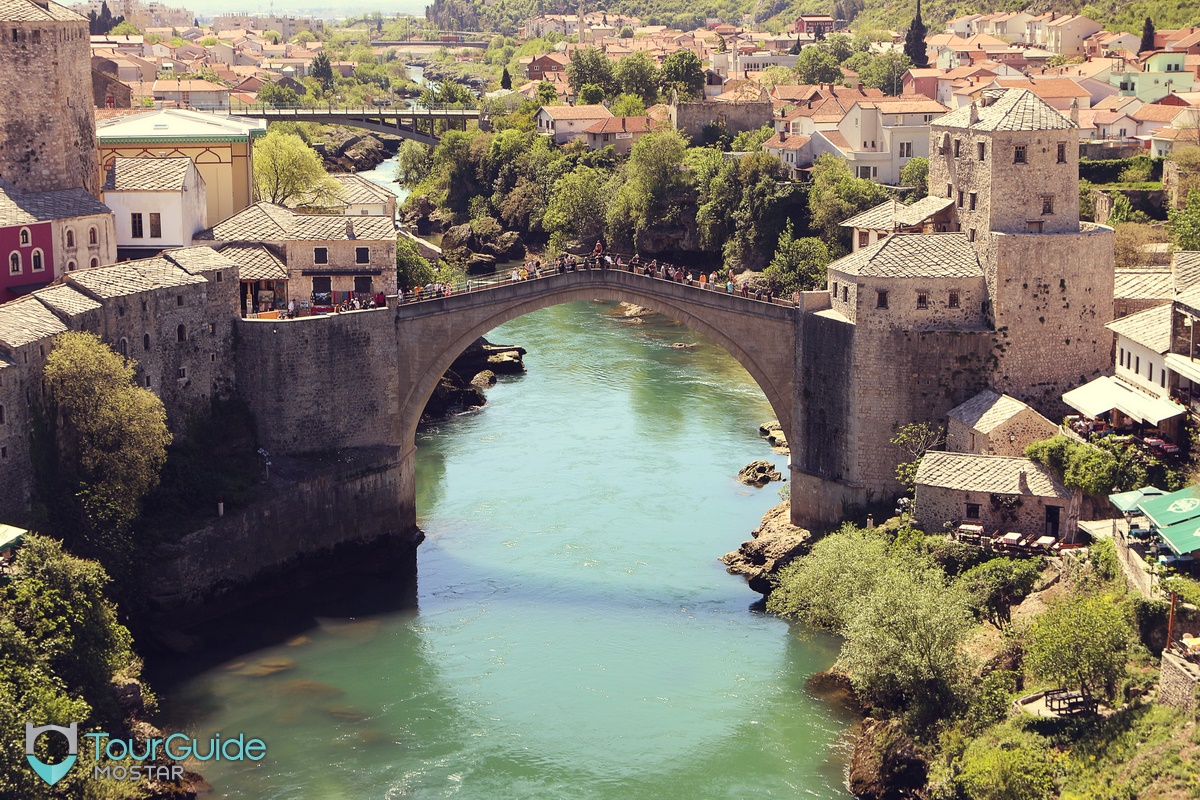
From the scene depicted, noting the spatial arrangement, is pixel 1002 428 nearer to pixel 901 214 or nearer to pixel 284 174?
pixel 901 214

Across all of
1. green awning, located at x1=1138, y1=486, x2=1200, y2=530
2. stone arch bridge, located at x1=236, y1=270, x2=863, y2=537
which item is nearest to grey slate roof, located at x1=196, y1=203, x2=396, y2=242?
stone arch bridge, located at x1=236, y1=270, x2=863, y2=537

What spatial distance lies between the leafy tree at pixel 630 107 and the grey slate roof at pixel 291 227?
5920cm

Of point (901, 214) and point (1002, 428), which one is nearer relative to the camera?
point (1002, 428)

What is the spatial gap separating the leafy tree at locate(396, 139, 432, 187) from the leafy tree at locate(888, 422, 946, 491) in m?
80.1

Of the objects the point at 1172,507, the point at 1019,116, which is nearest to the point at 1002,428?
the point at 1172,507

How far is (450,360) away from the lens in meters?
58.7

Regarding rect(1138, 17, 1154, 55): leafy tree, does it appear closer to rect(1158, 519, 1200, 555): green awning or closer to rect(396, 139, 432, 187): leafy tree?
rect(396, 139, 432, 187): leafy tree

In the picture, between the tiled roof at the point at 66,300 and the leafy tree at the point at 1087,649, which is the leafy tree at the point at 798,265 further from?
the leafy tree at the point at 1087,649

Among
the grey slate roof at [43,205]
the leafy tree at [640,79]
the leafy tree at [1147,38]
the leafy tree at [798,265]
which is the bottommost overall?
the leafy tree at [798,265]

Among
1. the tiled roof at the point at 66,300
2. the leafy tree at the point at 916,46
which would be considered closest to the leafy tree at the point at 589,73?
the leafy tree at the point at 916,46

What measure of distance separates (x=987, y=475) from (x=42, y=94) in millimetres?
32845

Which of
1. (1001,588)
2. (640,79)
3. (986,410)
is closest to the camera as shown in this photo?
(1001,588)

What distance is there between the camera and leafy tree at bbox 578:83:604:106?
127 m

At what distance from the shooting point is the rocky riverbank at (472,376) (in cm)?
7475
